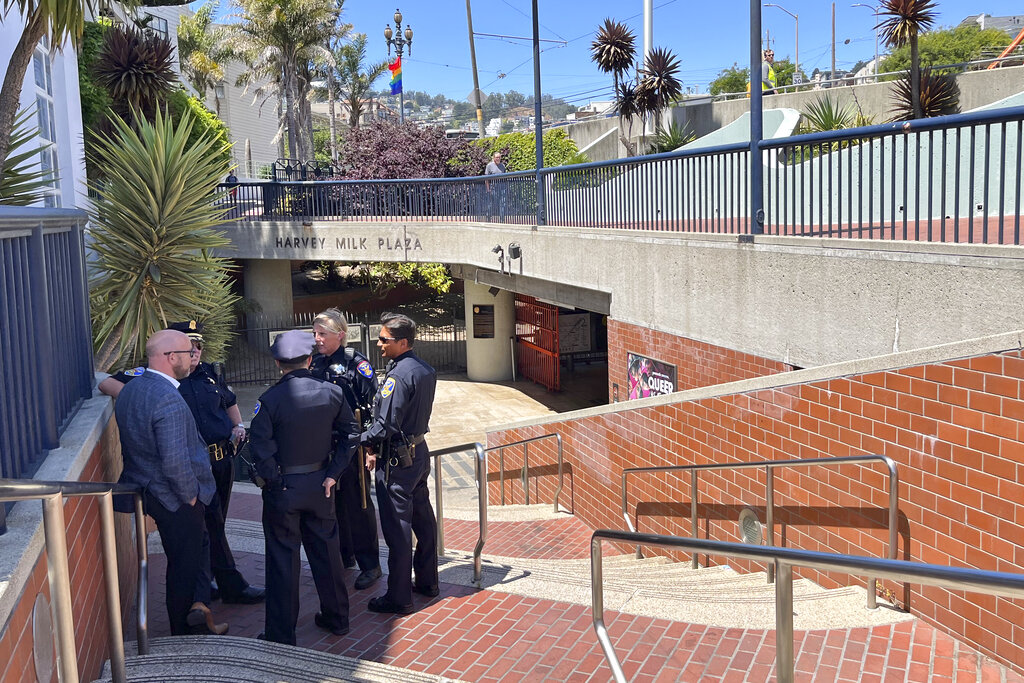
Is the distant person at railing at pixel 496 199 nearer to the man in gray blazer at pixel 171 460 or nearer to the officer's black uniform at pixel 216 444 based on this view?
the officer's black uniform at pixel 216 444

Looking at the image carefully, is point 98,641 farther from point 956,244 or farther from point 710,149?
point 710,149

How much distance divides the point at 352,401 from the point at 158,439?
151 centimetres

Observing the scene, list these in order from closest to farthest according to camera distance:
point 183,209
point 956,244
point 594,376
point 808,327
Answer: point 956,244 → point 808,327 → point 183,209 → point 594,376

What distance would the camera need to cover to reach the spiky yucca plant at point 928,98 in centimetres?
1838

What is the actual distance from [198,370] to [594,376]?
17573 millimetres

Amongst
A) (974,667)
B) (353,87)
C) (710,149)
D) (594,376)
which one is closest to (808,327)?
(710,149)

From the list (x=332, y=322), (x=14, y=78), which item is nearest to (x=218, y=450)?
(x=332, y=322)

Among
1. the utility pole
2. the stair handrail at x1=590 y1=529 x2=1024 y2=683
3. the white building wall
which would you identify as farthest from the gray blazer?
the utility pole

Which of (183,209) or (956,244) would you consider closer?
(956,244)

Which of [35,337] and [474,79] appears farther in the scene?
[474,79]

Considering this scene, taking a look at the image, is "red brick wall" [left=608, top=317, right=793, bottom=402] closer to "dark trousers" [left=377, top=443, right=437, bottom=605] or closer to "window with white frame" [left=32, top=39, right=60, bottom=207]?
"dark trousers" [left=377, top=443, right=437, bottom=605]

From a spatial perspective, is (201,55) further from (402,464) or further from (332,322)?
(402,464)

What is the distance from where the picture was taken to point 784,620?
2631 millimetres

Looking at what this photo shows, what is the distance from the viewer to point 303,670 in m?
3.83
